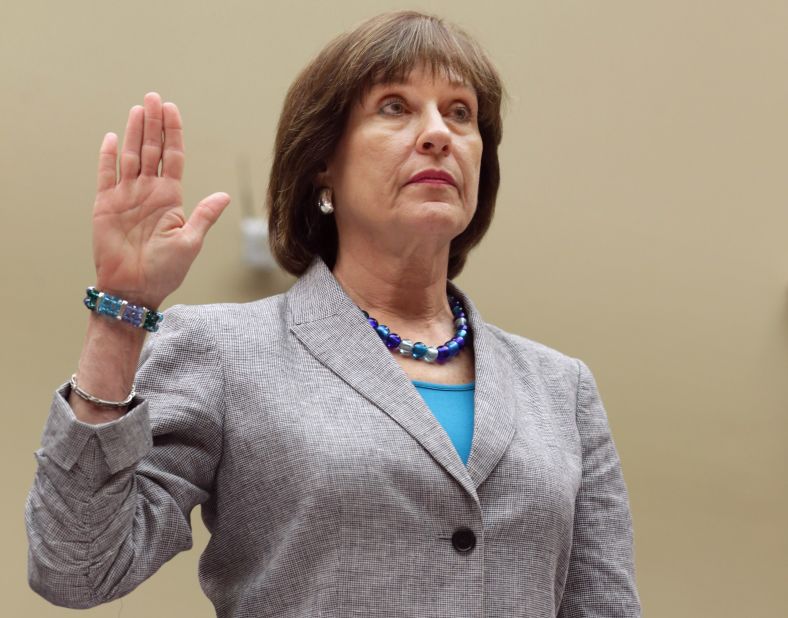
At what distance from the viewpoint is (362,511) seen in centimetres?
188

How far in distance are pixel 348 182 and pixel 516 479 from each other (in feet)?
2.17

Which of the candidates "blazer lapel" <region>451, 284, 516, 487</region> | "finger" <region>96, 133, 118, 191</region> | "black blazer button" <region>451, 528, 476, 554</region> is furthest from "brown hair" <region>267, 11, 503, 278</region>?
"black blazer button" <region>451, 528, 476, 554</region>

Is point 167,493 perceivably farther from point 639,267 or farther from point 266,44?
point 639,267

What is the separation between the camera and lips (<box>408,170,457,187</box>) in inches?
87.7

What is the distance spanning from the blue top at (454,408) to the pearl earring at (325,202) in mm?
426

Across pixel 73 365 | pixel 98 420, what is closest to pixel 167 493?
pixel 98 420

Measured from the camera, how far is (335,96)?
7.52 feet

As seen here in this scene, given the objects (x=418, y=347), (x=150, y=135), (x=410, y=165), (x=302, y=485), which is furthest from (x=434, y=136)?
(x=302, y=485)

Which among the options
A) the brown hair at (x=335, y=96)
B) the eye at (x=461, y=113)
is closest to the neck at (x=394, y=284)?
the brown hair at (x=335, y=96)

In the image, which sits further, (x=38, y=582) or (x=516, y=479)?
(x=516, y=479)

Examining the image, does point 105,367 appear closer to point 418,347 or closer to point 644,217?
point 418,347

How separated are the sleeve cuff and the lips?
73cm

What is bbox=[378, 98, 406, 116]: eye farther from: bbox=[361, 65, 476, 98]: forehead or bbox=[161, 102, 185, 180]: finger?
bbox=[161, 102, 185, 180]: finger

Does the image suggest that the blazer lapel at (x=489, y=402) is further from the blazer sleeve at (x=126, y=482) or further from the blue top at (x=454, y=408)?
the blazer sleeve at (x=126, y=482)
